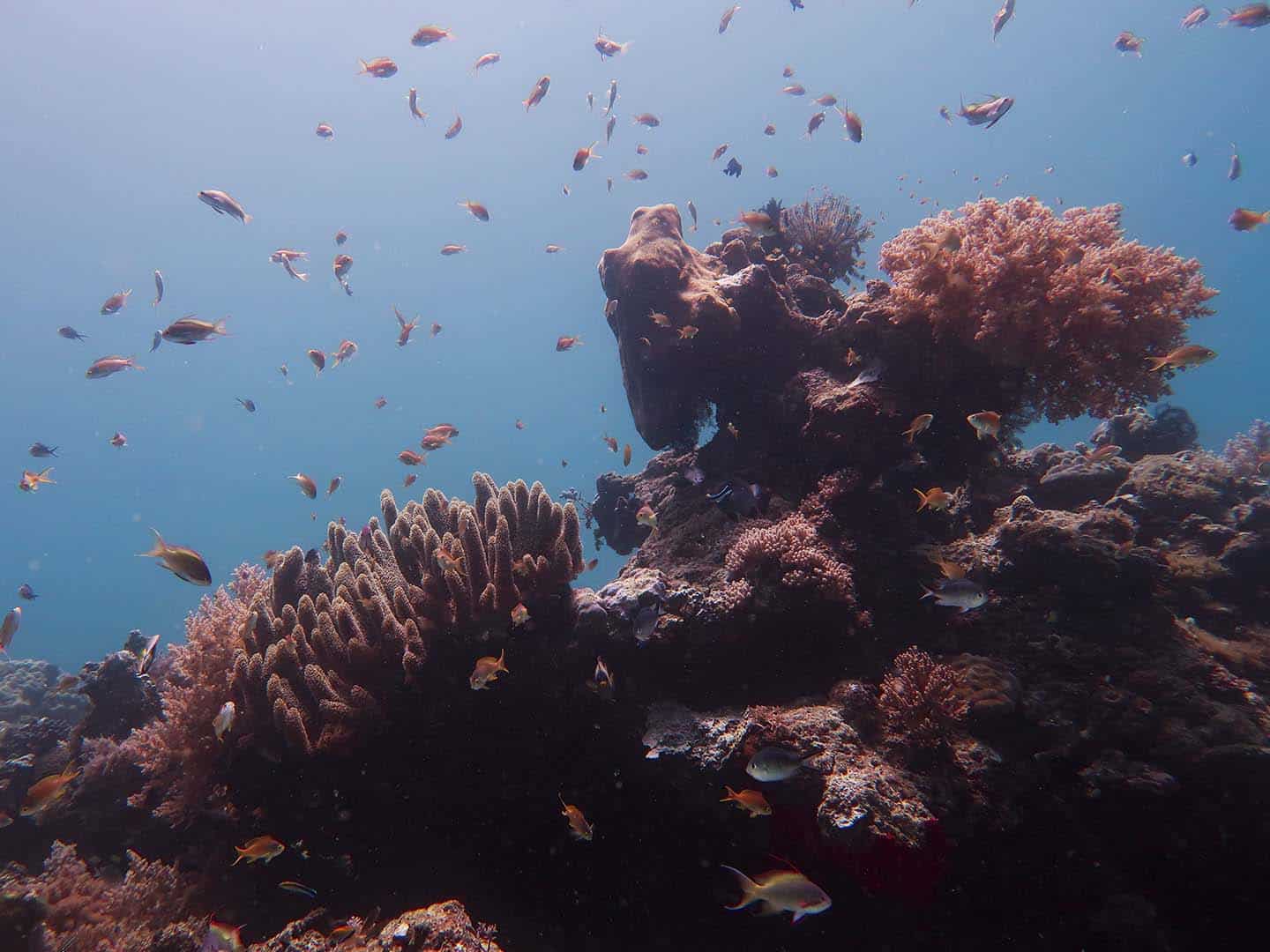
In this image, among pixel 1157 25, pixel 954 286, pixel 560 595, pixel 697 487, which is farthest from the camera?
pixel 1157 25

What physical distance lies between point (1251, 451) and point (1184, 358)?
1086cm

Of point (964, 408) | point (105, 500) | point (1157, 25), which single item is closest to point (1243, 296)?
point (1157, 25)

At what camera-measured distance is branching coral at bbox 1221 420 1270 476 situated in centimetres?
1130

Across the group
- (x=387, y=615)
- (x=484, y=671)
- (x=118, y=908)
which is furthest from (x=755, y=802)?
(x=118, y=908)

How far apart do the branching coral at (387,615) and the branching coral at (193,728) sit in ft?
1.28

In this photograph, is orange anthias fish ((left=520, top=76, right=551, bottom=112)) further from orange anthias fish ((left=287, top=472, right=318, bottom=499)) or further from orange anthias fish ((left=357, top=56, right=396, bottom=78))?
orange anthias fish ((left=287, top=472, right=318, bottom=499))

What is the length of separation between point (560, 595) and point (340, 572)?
81.9 inches

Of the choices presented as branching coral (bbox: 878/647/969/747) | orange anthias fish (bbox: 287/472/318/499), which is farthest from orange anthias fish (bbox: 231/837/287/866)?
orange anthias fish (bbox: 287/472/318/499)

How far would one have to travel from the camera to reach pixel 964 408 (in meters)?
5.76

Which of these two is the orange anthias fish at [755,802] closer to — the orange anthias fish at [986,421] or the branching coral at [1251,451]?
the orange anthias fish at [986,421]

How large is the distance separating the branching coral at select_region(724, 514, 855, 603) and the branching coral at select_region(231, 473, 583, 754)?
4.88 ft

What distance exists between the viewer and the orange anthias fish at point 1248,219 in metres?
7.48

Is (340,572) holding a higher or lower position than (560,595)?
higher

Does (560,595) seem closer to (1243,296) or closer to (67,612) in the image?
(67,612)
